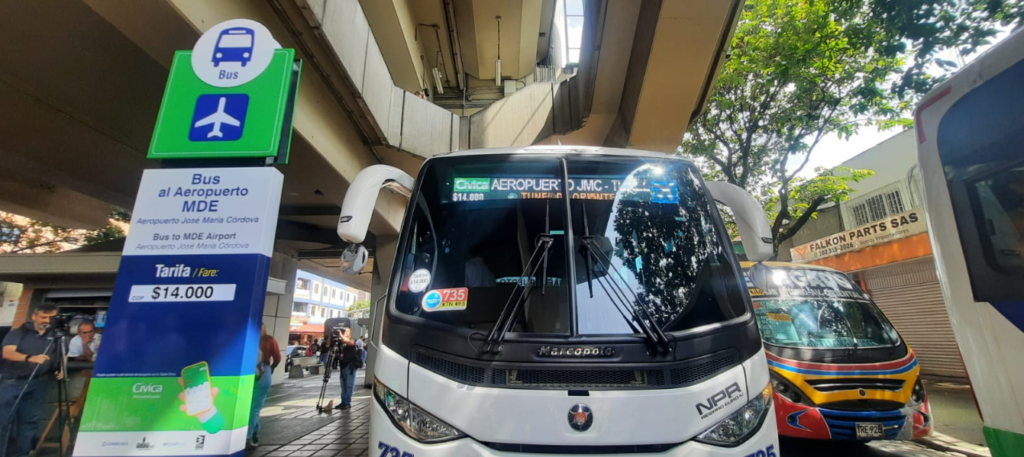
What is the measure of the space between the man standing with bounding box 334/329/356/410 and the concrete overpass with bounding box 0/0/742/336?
2.83 m

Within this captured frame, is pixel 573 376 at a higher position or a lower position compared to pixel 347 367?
higher

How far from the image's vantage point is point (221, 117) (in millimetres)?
3320

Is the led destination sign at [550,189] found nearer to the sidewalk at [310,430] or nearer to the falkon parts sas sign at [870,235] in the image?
the sidewalk at [310,430]

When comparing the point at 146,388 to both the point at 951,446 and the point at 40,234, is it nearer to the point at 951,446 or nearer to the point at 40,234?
the point at 951,446

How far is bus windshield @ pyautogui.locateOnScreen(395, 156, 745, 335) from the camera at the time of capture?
8.23 feet

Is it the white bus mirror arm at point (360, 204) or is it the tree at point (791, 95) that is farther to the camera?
the tree at point (791, 95)

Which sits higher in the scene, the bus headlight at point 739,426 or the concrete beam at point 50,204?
the concrete beam at point 50,204

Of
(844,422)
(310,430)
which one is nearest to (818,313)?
(844,422)

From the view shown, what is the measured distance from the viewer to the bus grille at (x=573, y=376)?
224cm

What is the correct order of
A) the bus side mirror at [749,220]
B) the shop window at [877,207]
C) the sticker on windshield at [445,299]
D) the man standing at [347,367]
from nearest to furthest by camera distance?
1. the sticker on windshield at [445,299]
2. the bus side mirror at [749,220]
3. the man standing at [347,367]
4. the shop window at [877,207]

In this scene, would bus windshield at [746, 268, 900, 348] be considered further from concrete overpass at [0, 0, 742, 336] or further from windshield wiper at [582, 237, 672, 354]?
windshield wiper at [582, 237, 672, 354]

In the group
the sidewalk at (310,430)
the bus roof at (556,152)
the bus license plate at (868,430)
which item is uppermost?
the bus roof at (556,152)

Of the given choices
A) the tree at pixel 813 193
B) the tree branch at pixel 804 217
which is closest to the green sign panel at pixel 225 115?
the tree at pixel 813 193

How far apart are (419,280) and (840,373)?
487 cm
